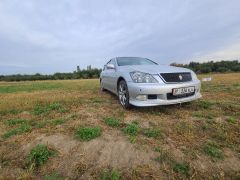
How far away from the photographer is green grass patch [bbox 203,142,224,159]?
2291mm

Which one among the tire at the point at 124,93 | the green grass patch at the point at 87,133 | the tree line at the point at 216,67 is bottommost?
A: the green grass patch at the point at 87,133

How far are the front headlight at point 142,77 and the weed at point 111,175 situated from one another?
2161 millimetres

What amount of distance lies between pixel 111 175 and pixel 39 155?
3.40 ft

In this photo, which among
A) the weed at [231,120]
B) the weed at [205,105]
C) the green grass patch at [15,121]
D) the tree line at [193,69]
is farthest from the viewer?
the tree line at [193,69]

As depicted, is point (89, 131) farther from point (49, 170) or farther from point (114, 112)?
point (114, 112)

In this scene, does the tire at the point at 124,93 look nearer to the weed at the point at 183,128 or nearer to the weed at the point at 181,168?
the weed at the point at 183,128

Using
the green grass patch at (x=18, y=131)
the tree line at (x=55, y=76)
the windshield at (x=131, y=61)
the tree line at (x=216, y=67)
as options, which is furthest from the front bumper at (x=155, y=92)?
the tree line at (x=55, y=76)

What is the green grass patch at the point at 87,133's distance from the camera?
2818mm

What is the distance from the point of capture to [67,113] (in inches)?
163

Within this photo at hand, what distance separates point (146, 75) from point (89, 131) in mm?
1692

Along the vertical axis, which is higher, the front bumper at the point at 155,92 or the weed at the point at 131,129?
the front bumper at the point at 155,92

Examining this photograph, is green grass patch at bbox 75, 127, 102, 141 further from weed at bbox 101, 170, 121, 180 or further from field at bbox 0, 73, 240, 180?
weed at bbox 101, 170, 121, 180

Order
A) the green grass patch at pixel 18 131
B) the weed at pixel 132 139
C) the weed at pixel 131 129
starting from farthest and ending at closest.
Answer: the green grass patch at pixel 18 131, the weed at pixel 131 129, the weed at pixel 132 139

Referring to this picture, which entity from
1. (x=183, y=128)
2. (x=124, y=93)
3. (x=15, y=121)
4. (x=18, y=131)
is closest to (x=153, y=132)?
(x=183, y=128)
